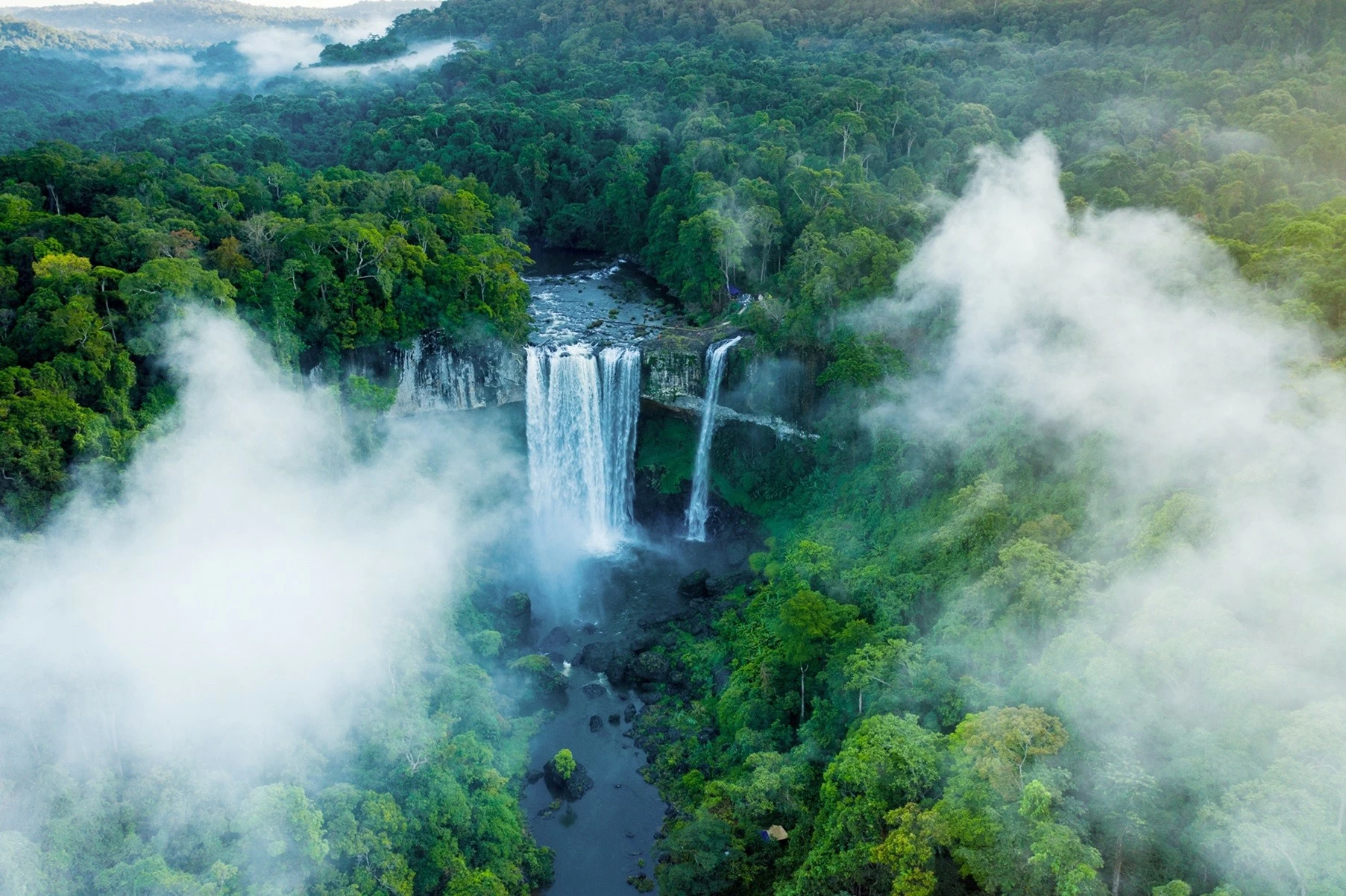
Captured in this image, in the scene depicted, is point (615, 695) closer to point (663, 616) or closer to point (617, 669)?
point (617, 669)

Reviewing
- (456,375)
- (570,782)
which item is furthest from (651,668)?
(456,375)

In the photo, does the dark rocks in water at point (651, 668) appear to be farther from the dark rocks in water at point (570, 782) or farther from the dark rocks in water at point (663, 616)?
the dark rocks in water at point (570, 782)

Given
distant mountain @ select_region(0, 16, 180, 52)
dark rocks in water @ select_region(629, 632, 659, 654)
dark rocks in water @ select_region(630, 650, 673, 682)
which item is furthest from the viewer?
distant mountain @ select_region(0, 16, 180, 52)

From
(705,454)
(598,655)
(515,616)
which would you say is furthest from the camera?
(705,454)

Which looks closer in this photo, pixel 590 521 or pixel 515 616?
pixel 515 616

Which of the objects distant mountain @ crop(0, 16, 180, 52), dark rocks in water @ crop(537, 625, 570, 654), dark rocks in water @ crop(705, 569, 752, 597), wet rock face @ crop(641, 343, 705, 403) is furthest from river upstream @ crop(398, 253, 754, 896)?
distant mountain @ crop(0, 16, 180, 52)

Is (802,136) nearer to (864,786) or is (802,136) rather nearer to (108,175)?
(108,175)

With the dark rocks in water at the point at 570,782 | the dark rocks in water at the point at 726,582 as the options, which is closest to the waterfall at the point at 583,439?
the dark rocks in water at the point at 726,582

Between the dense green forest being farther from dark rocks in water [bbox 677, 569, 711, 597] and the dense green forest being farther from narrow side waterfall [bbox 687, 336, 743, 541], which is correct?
dark rocks in water [bbox 677, 569, 711, 597]
